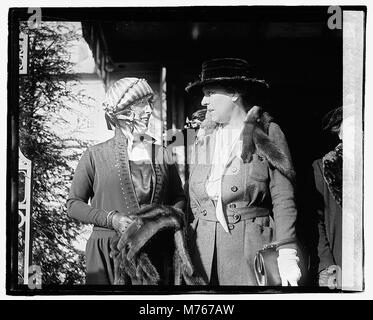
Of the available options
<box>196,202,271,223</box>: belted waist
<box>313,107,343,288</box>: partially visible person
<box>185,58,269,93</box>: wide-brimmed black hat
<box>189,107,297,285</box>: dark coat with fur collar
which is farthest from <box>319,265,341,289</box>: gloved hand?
<box>185,58,269,93</box>: wide-brimmed black hat

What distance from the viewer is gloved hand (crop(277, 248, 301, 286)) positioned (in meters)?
7.09

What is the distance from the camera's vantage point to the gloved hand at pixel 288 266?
23.3ft

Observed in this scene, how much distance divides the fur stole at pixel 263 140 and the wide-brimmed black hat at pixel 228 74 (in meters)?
0.19

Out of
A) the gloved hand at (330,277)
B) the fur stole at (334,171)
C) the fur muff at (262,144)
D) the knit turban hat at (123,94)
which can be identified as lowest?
the gloved hand at (330,277)

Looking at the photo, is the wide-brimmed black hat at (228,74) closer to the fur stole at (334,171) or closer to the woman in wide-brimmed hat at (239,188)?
the woman in wide-brimmed hat at (239,188)

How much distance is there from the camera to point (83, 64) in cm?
717

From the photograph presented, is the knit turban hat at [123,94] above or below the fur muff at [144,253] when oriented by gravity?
above

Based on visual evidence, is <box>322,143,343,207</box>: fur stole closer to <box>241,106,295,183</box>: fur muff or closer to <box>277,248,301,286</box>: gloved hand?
<box>241,106,295,183</box>: fur muff

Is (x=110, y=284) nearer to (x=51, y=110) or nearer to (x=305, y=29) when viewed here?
(x=51, y=110)

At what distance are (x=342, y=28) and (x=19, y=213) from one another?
2434 mm

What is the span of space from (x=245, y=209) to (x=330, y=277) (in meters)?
0.71

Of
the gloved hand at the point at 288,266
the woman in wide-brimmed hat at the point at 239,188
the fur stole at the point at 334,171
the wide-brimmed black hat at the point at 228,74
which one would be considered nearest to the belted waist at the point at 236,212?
the woman in wide-brimmed hat at the point at 239,188

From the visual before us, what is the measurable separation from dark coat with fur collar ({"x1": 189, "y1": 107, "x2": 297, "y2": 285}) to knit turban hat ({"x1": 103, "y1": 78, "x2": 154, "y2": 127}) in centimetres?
60

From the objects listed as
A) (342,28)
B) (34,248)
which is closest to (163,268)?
(34,248)
